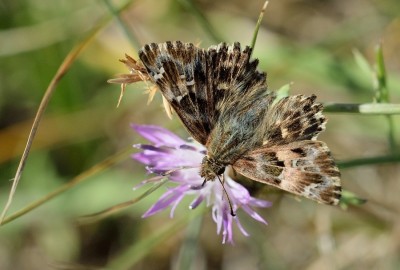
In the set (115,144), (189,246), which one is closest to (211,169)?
(189,246)

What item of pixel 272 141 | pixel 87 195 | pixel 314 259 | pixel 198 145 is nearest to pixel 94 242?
pixel 87 195

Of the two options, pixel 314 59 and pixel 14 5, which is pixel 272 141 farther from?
pixel 14 5

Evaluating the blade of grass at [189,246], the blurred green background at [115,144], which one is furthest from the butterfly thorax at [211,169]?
the blurred green background at [115,144]

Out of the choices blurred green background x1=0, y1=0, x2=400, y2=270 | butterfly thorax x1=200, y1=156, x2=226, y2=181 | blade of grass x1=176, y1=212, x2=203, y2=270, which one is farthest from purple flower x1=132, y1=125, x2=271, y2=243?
blurred green background x1=0, y1=0, x2=400, y2=270

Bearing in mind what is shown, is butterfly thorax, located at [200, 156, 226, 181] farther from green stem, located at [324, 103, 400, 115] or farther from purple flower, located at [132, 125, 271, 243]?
green stem, located at [324, 103, 400, 115]

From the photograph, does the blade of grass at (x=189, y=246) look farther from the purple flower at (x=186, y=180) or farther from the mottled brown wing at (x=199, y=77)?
the mottled brown wing at (x=199, y=77)

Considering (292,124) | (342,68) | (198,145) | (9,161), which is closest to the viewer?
(292,124)
